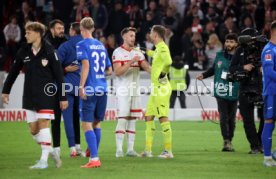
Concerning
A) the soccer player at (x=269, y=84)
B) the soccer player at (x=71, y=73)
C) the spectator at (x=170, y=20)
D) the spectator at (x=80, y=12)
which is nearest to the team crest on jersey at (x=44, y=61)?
the soccer player at (x=71, y=73)

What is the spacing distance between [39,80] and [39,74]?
0.10 metres

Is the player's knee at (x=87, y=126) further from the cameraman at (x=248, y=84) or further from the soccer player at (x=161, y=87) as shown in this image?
the cameraman at (x=248, y=84)

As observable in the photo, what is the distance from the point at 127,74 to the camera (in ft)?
51.0

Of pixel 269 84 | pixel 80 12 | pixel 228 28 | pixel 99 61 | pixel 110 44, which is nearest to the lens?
pixel 269 84

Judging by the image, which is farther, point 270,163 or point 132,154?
point 132,154

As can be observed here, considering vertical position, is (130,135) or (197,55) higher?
(197,55)

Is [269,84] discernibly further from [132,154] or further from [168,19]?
[168,19]

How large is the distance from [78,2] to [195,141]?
38.9 ft

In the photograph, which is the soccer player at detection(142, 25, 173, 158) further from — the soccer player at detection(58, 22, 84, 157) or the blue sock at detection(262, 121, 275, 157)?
the blue sock at detection(262, 121, 275, 157)

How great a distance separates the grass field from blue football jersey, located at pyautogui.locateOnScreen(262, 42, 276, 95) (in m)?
1.34

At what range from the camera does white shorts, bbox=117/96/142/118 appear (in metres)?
15.4

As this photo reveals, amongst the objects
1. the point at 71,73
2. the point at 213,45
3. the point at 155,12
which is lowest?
the point at 71,73

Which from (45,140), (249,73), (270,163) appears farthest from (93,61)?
(249,73)

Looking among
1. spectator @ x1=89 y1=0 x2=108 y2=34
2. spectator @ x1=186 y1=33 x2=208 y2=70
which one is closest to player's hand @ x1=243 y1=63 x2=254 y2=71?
spectator @ x1=186 y1=33 x2=208 y2=70
